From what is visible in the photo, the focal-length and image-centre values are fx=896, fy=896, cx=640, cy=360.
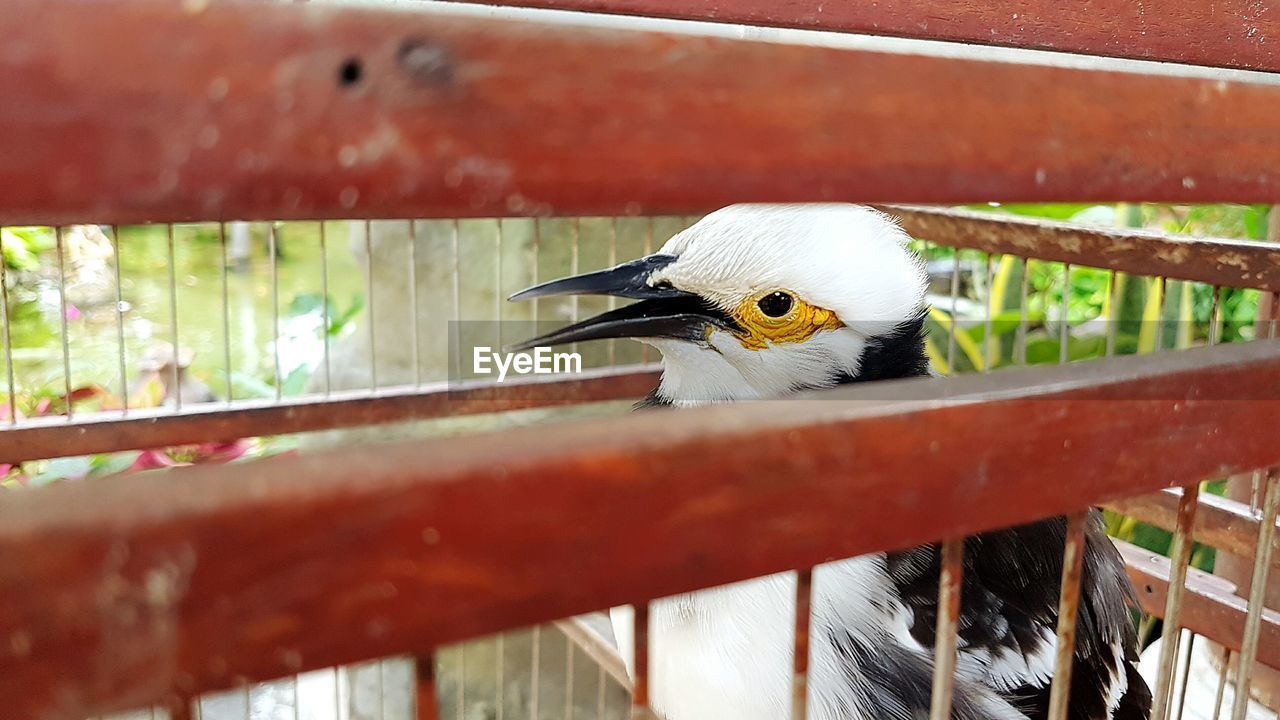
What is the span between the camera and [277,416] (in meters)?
1.11

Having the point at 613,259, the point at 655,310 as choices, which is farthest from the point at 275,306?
the point at 655,310

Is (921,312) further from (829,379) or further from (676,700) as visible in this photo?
(676,700)

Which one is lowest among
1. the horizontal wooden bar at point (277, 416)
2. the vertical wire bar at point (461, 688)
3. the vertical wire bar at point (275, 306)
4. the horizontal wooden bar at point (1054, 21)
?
the vertical wire bar at point (461, 688)

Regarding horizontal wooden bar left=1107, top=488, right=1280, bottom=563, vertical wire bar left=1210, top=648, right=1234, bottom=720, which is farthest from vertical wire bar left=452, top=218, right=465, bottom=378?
vertical wire bar left=1210, top=648, right=1234, bottom=720

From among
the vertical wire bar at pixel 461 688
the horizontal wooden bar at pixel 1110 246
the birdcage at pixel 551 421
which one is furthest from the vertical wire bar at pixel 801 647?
the vertical wire bar at pixel 461 688

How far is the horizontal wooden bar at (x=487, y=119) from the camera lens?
164mm

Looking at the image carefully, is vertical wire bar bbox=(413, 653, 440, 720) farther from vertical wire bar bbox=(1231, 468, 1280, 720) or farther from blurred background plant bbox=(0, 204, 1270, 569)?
blurred background plant bbox=(0, 204, 1270, 569)

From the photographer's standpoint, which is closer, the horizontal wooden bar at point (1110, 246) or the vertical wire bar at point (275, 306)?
the horizontal wooden bar at point (1110, 246)

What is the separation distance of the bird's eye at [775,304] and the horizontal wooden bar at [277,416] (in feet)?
1.63

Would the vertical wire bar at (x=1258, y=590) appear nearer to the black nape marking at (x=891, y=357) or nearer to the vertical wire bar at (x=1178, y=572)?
the vertical wire bar at (x=1178, y=572)

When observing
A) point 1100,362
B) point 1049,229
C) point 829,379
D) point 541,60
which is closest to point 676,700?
point 829,379

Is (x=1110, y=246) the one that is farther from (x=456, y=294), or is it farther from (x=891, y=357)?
(x=456, y=294)

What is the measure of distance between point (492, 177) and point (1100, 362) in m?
0.21

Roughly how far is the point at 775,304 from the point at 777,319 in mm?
14
